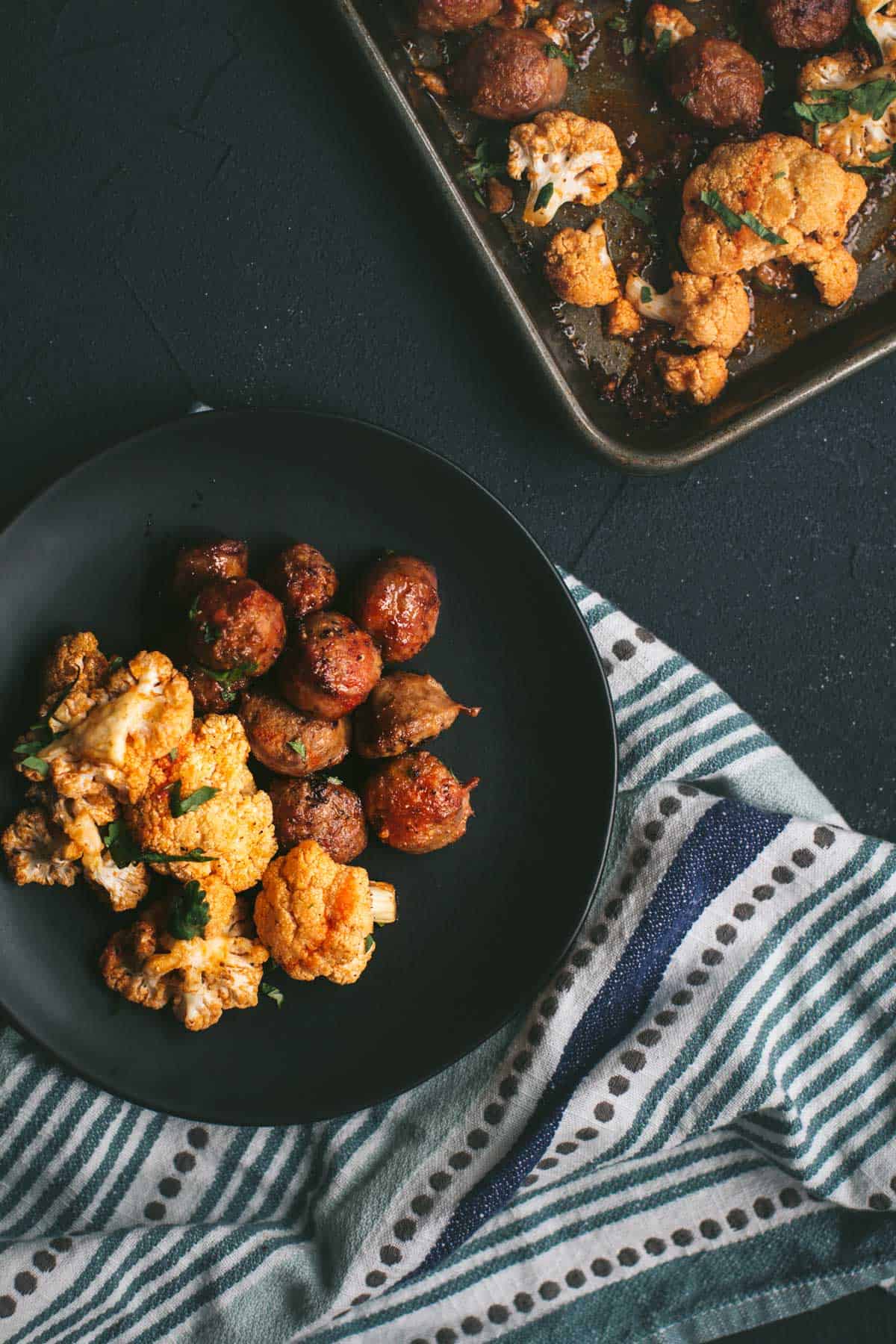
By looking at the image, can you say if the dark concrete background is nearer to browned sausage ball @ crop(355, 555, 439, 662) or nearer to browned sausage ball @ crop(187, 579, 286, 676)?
browned sausage ball @ crop(355, 555, 439, 662)

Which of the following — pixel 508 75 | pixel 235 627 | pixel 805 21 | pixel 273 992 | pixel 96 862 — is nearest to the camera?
pixel 235 627

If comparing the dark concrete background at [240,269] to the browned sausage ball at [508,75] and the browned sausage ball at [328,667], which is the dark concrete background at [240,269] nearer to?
the browned sausage ball at [508,75]

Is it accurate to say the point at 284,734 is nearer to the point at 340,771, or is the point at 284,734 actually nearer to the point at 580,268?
the point at 340,771

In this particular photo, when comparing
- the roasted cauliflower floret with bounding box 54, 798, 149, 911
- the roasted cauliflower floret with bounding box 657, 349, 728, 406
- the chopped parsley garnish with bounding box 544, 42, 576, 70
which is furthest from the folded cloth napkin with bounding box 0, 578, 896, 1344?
the chopped parsley garnish with bounding box 544, 42, 576, 70

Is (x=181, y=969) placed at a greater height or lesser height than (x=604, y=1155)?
greater

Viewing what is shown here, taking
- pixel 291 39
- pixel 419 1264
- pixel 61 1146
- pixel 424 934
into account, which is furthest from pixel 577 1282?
pixel 291 39

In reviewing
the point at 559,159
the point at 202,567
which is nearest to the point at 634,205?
the point at 559,159

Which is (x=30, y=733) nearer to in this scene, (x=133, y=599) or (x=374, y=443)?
(x=133, y=599)
